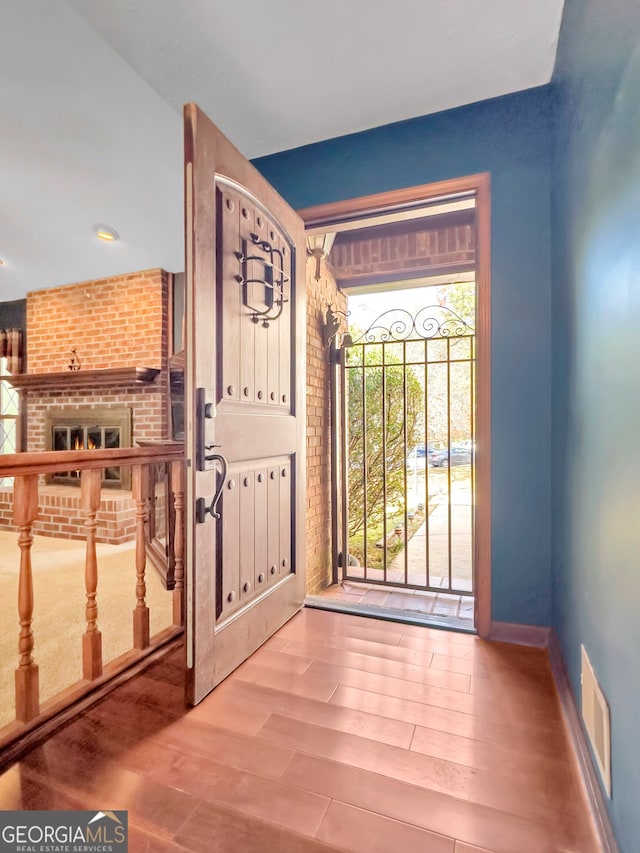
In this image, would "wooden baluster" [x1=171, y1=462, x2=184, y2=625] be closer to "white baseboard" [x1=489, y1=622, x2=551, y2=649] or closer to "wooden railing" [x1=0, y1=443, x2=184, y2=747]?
"wooden railing" [x1=0, y1=443, x2=184, y2=747]

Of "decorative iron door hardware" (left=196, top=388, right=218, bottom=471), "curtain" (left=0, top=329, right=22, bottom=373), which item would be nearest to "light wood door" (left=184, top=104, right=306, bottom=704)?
"decorative iron door hardware" (left=196, top=388, right=218, bottom=471)

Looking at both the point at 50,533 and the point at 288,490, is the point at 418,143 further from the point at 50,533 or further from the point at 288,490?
the point at 50,533

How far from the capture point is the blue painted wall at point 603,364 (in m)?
0.87

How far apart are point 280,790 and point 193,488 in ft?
2.94

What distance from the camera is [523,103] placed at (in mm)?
1953

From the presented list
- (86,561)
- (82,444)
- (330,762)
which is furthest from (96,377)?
(330,762)

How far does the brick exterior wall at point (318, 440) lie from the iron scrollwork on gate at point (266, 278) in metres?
Result: 1.32

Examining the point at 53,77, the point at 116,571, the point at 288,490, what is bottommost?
the point at 116,571

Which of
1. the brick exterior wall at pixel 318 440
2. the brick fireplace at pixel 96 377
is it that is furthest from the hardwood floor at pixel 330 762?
the brick fireplace at pixel 96 377

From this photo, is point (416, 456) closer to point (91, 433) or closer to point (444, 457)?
point (444, 457)

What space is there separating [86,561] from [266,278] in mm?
1415

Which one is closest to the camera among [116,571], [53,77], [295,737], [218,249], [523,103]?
[295,737]

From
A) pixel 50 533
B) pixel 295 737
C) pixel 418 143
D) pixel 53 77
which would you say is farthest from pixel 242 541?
pixel 50 533

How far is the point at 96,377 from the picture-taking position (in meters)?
4.45
